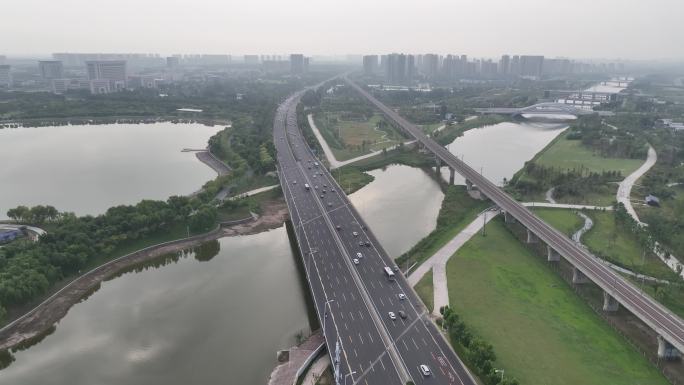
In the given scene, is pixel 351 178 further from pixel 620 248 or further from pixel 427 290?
pixel 620 248

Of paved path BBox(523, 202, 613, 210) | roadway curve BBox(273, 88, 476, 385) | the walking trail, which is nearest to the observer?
roadway curve BBox(273, 88, 476, 385)

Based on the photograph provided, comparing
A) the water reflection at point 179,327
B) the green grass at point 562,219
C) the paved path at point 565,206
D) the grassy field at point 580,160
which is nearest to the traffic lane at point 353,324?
the water reflection at point 179,327

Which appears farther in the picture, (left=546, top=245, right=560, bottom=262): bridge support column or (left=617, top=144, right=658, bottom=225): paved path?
(left=617, top=144, right=658, bottom=225): paved path

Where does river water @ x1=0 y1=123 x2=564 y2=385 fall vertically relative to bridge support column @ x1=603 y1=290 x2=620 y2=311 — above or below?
below

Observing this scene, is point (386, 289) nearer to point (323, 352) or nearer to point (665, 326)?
point (323, 352)

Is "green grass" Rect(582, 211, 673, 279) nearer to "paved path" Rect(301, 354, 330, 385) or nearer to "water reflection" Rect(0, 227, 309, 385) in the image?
"paved path" Rect(301, 354, 330, 385)

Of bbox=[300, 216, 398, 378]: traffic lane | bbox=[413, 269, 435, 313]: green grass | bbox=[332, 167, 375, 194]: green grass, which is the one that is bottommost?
bbox=[413, 269, 435, 313]: green grass

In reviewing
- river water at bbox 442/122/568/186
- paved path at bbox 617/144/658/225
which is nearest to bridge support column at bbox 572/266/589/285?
paved path at bbox 617/144/658/225
